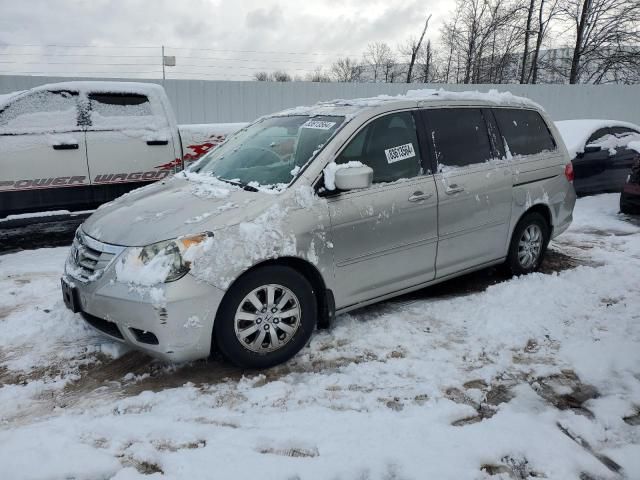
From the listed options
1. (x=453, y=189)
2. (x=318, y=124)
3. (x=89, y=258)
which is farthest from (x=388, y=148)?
(x=89, y=258)

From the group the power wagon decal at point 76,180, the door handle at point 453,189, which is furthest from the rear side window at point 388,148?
the power wagon decal at point 76,180

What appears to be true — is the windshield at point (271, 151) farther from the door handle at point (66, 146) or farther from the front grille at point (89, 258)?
the door handle at point (66, 146)

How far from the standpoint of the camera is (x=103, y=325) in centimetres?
328

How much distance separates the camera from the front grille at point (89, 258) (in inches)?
126

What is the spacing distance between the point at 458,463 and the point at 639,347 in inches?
81.3

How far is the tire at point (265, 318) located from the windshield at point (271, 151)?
72 centimetres

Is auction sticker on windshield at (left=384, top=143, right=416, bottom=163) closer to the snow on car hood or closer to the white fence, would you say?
the snow on car hood

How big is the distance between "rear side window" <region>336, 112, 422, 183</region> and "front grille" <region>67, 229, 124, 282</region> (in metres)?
1.65

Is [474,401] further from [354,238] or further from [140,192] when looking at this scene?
[140,192]

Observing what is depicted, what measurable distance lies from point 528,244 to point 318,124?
100 inches

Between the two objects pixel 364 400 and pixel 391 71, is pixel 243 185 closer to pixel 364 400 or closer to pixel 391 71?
pixel 364 400

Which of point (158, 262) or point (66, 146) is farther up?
point (66, 146)

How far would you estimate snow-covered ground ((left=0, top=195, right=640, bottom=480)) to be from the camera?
250cm

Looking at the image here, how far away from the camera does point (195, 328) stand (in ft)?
10.0
